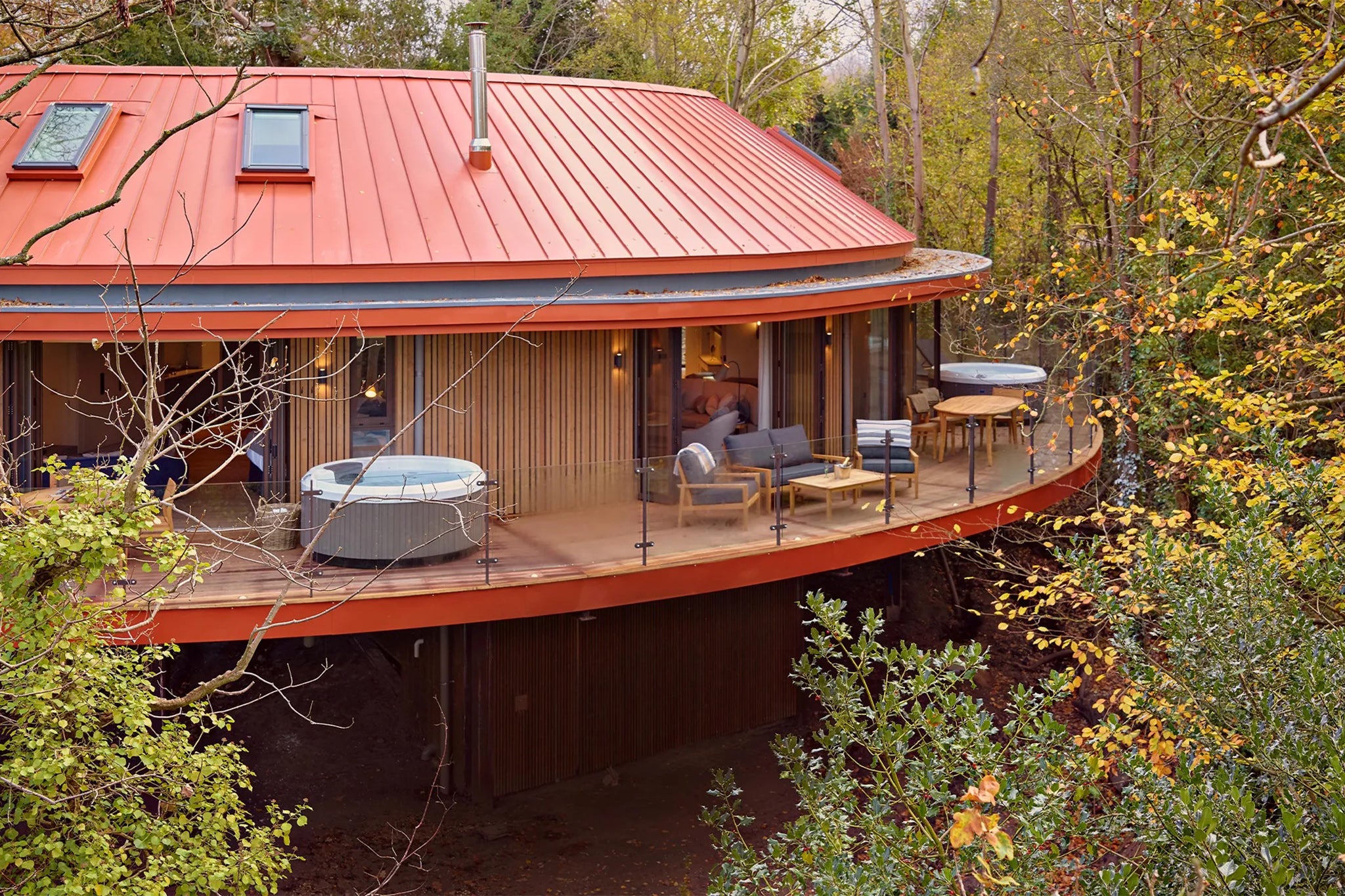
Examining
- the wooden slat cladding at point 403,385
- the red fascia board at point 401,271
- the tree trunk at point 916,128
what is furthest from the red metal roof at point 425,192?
the tree trunk at point 916,128

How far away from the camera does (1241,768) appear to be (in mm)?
5297

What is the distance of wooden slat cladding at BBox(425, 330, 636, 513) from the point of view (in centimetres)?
1356

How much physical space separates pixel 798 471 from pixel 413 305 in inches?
160

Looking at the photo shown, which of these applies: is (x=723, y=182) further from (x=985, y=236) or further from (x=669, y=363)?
(x=985, y=236)

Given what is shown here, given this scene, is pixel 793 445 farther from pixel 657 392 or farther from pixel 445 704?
pixel 445 704

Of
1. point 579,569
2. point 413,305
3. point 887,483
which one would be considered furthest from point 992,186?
point 579,569

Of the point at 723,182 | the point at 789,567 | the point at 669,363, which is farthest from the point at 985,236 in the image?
the point at 789,567

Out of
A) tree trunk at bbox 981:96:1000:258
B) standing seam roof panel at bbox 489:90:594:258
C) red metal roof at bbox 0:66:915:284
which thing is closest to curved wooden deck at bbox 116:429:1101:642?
red metal roof at bbox 0:66:915:284

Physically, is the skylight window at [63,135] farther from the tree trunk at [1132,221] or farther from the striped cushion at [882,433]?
the tree trunk at [1132,221]

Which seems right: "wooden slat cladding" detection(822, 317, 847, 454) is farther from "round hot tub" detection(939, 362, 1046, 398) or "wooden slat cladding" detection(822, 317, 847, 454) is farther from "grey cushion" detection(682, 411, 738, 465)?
"round hot tub" detection(939, 362, 1046, 398)

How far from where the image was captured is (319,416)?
13.2 metres

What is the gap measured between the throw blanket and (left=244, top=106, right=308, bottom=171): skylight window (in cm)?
Result: 531

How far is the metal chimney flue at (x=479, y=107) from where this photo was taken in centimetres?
1412

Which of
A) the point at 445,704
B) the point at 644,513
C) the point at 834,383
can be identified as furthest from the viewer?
the point at 834,383
